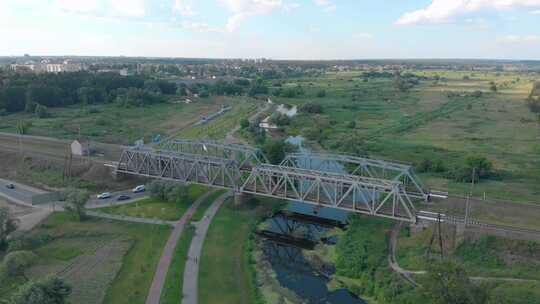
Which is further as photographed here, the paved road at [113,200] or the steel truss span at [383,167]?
the paved road at [113,200]

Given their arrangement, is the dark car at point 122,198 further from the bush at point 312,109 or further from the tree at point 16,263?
the bush at point 312,109

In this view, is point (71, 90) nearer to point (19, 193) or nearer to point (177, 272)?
point (19, 193)

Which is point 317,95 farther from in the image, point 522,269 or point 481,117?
Result: point 522,269

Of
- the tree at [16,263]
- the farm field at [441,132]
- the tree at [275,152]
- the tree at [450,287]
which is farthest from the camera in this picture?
the tree at [275,152]

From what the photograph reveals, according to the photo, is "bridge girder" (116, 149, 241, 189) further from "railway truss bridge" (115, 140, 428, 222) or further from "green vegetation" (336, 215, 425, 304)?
"green vegetation" (336, 215, 425, 304)

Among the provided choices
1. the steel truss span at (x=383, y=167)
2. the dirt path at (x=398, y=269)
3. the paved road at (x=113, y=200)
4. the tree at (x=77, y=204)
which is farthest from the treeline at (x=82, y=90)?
the dirt path at (x=398, y=269)

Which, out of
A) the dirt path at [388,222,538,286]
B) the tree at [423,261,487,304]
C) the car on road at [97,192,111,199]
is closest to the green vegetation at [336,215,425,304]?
the dirt path at [388,222,538,286]
